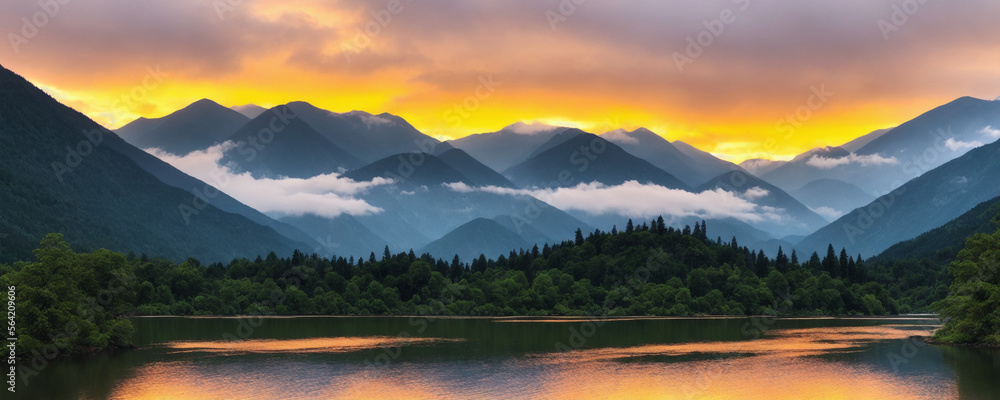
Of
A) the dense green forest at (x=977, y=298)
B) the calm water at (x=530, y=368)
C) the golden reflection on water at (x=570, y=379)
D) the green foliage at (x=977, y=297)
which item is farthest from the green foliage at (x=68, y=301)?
the dense green forest at (x=977, y=298)

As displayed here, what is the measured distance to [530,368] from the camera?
343 feet

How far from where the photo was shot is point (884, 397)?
3187 inches

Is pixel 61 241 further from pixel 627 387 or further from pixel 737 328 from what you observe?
pixel 737 328

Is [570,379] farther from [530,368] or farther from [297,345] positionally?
[297,345]

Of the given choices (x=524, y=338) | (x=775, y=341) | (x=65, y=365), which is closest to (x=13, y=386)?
(x=65, y=365)

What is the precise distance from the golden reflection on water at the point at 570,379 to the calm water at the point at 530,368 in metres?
0.14

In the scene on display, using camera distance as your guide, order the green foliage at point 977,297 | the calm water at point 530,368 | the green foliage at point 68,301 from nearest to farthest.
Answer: the calm water at point 530,368 < the green foliage at point 68,301 < the green foliage at point 977,297

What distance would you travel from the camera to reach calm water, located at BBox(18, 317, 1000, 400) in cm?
8488

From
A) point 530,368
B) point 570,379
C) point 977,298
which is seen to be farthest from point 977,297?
point 530,368

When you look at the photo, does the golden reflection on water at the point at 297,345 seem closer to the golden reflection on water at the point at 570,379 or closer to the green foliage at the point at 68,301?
the golden reflection on water at the point at 570,379

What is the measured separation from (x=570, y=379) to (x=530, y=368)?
1118 cm

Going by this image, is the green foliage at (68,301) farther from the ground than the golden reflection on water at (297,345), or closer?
farther from the ground

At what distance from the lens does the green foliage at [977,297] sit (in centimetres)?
11850

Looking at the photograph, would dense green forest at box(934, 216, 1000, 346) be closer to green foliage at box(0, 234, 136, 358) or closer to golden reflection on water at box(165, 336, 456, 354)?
golden reflection on water at box(165, 336, 456, 354)
